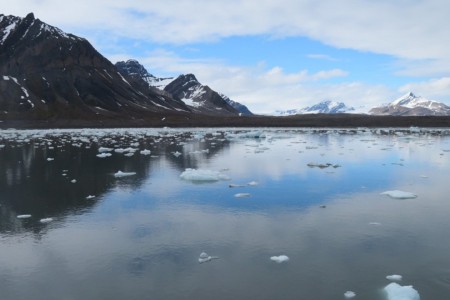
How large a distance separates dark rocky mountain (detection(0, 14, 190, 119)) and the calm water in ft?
337

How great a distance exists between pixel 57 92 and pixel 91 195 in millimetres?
122889

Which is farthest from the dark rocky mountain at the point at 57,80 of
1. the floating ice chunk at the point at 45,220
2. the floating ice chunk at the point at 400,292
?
the floating ice chunk at the point at 400,292

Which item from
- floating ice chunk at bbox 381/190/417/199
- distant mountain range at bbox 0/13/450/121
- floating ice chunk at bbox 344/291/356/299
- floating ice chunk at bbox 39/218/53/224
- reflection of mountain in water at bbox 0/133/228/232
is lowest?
floating ice chunk at bbox 344/291/356/299

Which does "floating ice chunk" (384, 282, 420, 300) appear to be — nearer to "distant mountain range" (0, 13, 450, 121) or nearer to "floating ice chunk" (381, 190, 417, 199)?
"floating ice chunk" (381, 190, 417, 199)

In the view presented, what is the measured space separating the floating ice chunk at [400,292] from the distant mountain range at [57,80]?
112766 millimetres

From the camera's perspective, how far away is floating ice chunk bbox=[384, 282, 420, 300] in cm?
674

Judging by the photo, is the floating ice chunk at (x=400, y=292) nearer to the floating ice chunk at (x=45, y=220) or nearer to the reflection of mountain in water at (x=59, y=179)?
the reflection of mountain in water at (x=59, y=179)

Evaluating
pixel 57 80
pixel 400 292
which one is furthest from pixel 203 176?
pixel 57 80

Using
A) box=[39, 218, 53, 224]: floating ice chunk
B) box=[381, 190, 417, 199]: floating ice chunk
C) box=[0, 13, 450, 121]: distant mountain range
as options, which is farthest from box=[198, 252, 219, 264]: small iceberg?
box=[0, 13, 450, 121]: distant mountain range

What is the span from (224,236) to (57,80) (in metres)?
137

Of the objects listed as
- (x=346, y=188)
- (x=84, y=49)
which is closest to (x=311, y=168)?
(x=346, y=188)

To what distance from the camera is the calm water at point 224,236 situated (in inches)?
295

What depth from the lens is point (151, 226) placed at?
11234 millimetres

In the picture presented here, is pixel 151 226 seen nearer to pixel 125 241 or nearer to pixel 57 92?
pixel 125 241
